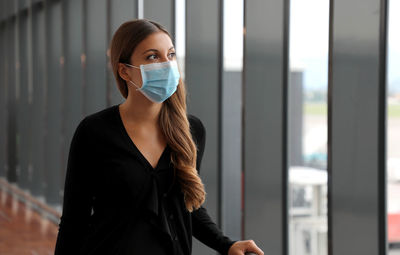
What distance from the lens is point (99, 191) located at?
156cm

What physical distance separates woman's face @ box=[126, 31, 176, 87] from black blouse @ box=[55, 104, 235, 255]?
0.55 feet

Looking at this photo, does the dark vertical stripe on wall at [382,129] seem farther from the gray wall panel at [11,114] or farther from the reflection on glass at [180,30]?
the gray wall panel at [11,114]

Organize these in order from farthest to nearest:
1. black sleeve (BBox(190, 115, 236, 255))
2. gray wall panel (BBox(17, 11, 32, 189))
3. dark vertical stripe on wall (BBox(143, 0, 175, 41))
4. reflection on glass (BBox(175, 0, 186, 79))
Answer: gray wall panel (BBox(17, 11, 32, 189)), dark vertical stripe on wall (BBox(143, 0, 175, 41)), reflection on glass (BBox(175, 0, 186, 79)), black sleeve (BBox(190, 115, 236, 255))

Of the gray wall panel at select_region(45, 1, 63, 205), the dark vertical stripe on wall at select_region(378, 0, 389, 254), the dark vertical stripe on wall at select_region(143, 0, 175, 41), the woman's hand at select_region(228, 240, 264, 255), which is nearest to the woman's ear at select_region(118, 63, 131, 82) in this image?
the woman's hand at select_region(228, 240, 264, 255)

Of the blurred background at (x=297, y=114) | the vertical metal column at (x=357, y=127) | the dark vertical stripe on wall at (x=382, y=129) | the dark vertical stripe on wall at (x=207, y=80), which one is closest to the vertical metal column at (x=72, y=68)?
the blurred background at (x=297, y=114)

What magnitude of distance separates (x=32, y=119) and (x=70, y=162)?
653 cm

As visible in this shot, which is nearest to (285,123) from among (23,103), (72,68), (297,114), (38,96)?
(297,114)

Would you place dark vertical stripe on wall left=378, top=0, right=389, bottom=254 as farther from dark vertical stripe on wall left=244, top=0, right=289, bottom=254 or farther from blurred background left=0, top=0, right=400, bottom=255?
dark vertical stripe on wall left=244, top=0, right=289, bottom=254

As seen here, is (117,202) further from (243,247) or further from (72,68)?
(72,68)

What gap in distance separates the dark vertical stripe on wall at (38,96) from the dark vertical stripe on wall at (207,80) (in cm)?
396

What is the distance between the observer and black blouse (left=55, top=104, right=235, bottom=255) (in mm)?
1525

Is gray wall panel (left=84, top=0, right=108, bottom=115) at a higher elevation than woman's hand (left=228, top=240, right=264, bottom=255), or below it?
higher

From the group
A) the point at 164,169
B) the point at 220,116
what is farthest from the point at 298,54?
the point at 164,169

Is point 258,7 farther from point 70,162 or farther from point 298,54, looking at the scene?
point 70,162
